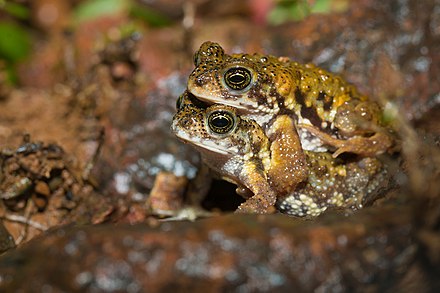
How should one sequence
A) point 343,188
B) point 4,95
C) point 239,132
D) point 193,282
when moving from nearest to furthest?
point 193,282
point 239,132
point 343,188
point 4,95

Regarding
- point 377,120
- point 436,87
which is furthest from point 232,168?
point 436,87

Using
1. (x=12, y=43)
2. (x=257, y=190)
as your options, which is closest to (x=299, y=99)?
(x=257, y=190)

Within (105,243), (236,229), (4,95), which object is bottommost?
(4,95)

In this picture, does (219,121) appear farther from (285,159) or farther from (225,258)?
(225,258)

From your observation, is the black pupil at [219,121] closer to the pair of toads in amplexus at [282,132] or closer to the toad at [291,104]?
the pair of toads in amplexus at [282,132]

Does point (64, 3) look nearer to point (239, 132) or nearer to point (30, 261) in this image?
point (239, 132)

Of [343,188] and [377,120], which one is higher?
[377,120]
